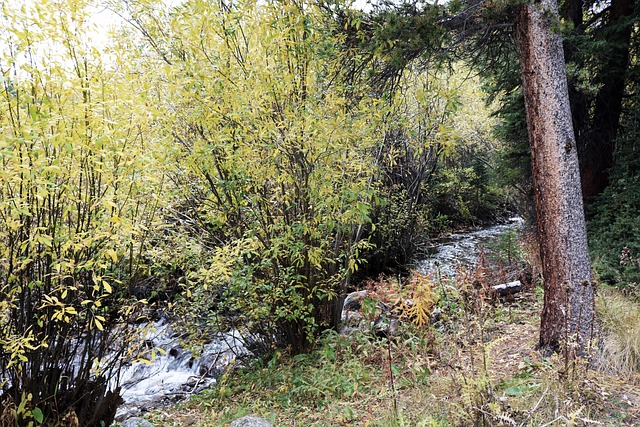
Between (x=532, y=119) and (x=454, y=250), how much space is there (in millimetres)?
8048

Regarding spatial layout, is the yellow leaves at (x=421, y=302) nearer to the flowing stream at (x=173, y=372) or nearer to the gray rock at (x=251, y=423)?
the flowing stream at (x=173, y=372)

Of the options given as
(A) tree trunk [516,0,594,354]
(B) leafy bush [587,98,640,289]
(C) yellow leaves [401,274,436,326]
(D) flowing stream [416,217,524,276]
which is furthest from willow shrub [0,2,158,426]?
(D) flowing stream [416,217,524,276]

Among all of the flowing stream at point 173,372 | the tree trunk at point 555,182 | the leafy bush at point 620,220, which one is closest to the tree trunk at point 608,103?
the leafy bush at point 620,220

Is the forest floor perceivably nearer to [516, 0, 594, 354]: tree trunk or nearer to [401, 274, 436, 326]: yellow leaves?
[401, 274, 436, 326]: yellow leaves

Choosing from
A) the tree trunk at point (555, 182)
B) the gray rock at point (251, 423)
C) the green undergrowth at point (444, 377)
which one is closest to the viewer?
the green undergrowth at point (444, 377)

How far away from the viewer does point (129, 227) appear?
272 cm

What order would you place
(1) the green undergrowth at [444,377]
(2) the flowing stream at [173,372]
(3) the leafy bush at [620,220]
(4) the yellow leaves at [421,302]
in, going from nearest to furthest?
1. (1) the green undergrowth at [444,377]
2. (4) the yellow leaves at [421,302]
3. (2) the flowing stream at [173,372]
4. (3) the leafy bush at [620,220]

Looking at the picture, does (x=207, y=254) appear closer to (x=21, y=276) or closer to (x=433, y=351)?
(x=21, y=276)

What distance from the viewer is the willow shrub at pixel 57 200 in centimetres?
246

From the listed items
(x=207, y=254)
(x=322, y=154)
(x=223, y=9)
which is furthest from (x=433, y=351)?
(x=223, y=9)

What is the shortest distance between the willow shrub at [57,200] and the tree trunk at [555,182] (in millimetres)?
3203

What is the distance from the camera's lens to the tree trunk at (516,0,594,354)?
337 centimetres

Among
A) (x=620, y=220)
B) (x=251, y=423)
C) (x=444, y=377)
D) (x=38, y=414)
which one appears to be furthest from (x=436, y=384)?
(x=620, y=220)

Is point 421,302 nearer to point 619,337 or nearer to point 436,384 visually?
point 436,384
